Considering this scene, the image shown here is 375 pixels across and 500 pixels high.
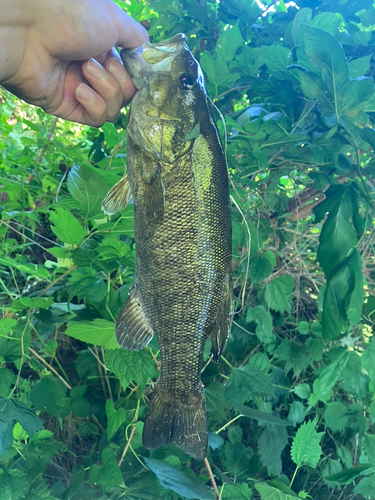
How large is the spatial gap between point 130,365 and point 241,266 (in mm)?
710

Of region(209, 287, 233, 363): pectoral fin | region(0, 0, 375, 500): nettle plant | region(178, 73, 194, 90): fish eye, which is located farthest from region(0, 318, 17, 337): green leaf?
region(178, 73, 194, 90): fish eye

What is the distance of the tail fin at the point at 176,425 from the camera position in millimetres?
967

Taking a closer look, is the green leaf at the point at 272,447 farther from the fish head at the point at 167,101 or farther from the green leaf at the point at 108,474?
the fish head at the point at 167,101

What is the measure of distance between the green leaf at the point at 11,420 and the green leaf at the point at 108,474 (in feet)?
0.98

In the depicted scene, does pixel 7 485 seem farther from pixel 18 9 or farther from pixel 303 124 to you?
pixel 303 124

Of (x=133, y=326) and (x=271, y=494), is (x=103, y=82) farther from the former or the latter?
(x=271, y=494)

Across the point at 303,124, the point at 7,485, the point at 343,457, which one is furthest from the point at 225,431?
the point at 303,124

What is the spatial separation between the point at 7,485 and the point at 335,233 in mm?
Result: 1392

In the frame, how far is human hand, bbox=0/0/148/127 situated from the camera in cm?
88

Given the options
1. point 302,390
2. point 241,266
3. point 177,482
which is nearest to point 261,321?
point 241,266

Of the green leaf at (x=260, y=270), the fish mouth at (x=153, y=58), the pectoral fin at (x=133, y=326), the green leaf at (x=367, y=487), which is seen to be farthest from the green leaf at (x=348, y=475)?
the fish mouth at (x=153, y=58)

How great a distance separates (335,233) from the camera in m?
1.11

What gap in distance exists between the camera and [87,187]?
37.5 inches

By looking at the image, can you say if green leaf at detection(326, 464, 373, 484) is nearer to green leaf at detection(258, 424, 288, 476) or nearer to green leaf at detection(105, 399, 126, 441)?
green leaf at detection(258, 424, 288, 476)
